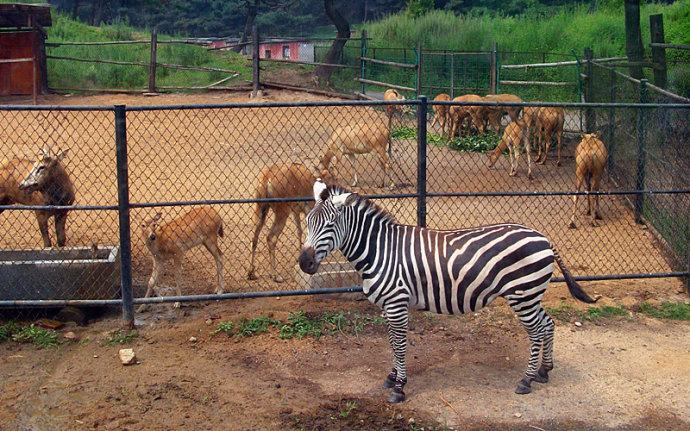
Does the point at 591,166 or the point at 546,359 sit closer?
the point at 546,359

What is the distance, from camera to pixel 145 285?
7328 millimetres

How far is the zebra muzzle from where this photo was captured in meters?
5.05

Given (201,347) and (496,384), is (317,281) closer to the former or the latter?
(201,347)

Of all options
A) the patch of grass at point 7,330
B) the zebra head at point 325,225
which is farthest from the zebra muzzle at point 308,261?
the patch of grass at point 7,330

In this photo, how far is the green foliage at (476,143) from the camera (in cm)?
1445

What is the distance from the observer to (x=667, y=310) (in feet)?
22.1

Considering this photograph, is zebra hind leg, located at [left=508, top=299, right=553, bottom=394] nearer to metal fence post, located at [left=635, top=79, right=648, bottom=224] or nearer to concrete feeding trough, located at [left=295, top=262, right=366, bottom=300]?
concrete feeding trough, located at [left=295, top=262, right=366, bottom=300]

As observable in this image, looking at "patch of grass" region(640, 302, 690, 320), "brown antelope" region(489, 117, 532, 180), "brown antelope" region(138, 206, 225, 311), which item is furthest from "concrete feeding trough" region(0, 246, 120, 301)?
"brown antelope" region(489, 117, 532, 180)

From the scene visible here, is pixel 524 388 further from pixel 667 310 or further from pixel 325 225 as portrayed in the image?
pixel 667 310

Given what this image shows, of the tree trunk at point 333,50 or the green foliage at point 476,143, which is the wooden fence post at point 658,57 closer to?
the green foliage at point 476,143

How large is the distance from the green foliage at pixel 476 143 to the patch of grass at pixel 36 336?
9516mm

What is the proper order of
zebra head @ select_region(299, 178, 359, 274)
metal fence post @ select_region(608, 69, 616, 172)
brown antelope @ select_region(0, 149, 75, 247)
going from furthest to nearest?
metal fence post @ select_region(608, 69, 616, 172), brown antelope @ select_region(0, 149, 75, 247), zebra head @ select_region(299, 178, 359, 274)

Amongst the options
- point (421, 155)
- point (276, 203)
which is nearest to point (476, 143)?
point (276, 203)

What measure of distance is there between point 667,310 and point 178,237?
181 inches
